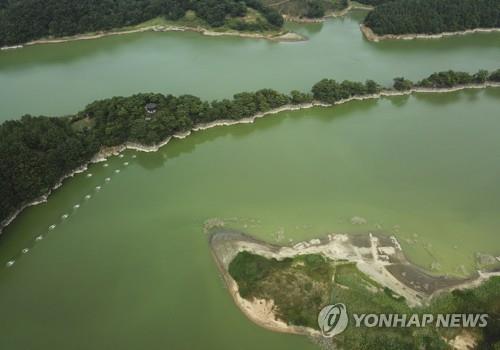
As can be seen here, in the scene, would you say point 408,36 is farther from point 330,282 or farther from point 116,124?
point 330,282

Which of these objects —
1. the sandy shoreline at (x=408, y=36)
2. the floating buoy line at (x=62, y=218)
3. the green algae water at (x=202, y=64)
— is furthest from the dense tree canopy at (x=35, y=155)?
the sandy shoreline at (x=408, y=36)

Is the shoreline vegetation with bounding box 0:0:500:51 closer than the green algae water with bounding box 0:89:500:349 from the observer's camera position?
No

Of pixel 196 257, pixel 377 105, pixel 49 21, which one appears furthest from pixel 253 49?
pixel 196 257

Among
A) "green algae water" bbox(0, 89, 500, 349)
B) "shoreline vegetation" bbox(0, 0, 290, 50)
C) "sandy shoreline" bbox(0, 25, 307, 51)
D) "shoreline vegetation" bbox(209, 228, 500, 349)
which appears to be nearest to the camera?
"shoreline vegetation" bbox(209, 228, 500, 349)

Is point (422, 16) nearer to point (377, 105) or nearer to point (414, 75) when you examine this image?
point (414, 75)

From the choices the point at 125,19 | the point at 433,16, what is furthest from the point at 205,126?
the point at 433,16

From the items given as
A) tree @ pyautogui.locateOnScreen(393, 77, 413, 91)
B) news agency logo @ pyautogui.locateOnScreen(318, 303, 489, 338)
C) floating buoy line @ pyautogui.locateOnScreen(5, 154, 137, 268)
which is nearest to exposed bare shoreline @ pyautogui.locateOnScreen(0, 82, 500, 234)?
tree @ pyautogui.locateOnScreen(393, 77, 413, 91)

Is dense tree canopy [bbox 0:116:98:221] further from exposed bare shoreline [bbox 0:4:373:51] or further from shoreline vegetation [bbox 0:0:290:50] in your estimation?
shoreline vegetation [bbox 0:0:290:50]

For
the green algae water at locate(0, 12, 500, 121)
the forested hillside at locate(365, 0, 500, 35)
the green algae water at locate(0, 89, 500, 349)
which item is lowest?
the green algae water at locate(0, 89, 500, 349)
